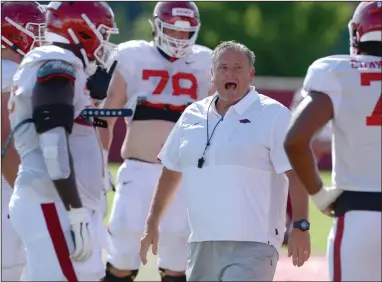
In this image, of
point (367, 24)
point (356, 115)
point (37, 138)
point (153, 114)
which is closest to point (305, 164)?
point (356, 115)

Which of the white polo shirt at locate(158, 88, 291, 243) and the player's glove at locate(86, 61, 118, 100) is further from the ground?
the player's glove at locate(86, 61, 118, 100)

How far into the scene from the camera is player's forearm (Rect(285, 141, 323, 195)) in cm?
489

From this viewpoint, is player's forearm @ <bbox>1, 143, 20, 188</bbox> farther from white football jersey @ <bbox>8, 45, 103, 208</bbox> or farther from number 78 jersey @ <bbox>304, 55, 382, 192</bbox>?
number 78 jersey @ <bbox>304, 55, 382, 192</bbox>

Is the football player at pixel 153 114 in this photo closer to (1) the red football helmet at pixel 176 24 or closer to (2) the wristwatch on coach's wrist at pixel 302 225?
(1) the red football helmet at pixel 176 24

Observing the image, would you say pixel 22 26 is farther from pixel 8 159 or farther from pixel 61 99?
pixel 61 99

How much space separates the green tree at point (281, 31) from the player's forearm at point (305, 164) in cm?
4155

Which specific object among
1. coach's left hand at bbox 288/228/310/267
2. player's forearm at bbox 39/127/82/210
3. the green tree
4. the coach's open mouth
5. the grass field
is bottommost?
the green tree

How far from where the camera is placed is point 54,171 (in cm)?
523

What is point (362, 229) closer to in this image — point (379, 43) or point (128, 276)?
point (379, 43)

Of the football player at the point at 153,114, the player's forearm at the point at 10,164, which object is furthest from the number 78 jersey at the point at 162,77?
the player's forearm at the point at 10,164

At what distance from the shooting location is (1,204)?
6.53 m


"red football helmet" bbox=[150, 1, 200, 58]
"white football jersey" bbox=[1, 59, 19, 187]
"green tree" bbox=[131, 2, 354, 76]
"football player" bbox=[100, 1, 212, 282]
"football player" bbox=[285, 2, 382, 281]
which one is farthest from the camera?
"green tree" bbox=[131, 2, 354, 76]

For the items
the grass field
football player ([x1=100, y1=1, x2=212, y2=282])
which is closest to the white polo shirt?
football player ([x1=100, y1=1, x2=212, y2=282])

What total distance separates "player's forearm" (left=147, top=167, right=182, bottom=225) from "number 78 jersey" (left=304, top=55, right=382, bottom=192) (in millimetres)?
1571
